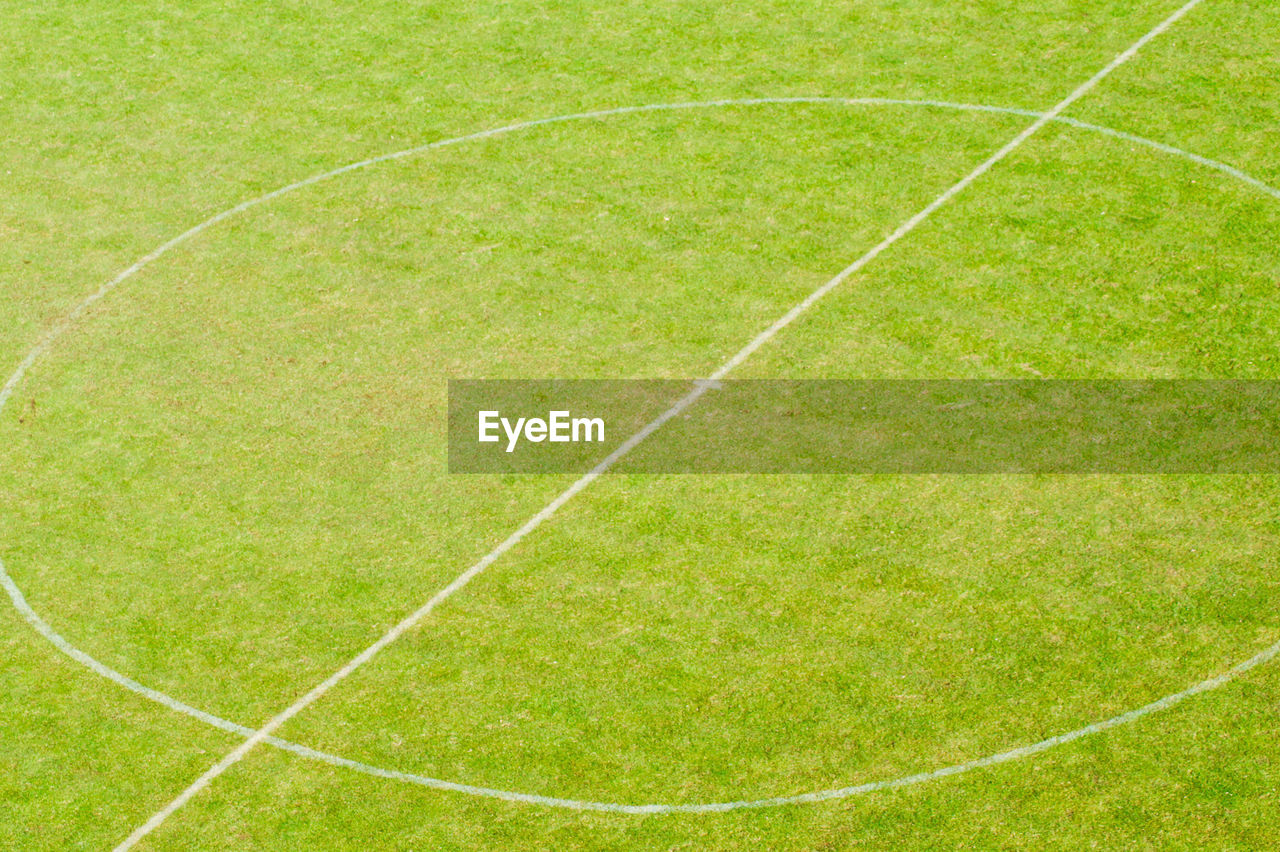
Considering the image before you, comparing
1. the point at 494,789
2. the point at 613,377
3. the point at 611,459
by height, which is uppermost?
the point at 613,377

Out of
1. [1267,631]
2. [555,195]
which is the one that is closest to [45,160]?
[555,195]

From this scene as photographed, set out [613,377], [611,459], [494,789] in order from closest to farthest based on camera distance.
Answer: [494,789] → [611,459] → [613,377]

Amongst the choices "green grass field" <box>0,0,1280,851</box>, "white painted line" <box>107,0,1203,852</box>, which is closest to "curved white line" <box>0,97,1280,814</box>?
"green grass field" <box>0,0,1280,851</box>

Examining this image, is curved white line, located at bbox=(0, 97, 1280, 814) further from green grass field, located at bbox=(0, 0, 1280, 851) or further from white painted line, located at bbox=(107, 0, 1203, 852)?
white painted line, located at bbox=(107, 0, 1203, 852)

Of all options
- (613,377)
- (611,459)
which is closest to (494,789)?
(611,459)

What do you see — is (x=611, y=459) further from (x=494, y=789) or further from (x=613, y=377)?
(x=494, y=789)

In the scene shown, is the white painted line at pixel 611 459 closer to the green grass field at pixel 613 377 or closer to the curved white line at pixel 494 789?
the green grass field at pixel 613 377

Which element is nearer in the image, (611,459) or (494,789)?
(494,789)
